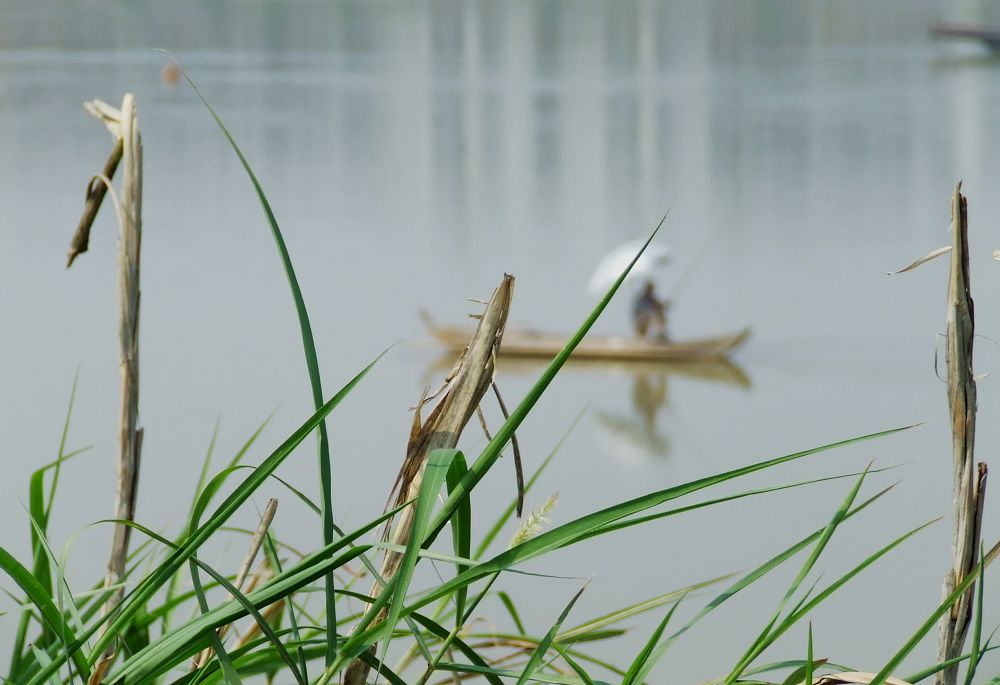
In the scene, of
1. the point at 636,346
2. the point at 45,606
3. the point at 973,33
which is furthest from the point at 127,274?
the point at 973,33

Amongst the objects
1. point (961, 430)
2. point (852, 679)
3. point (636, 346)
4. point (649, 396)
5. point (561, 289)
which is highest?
point (561, 289)

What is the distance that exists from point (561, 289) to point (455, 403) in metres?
5.77

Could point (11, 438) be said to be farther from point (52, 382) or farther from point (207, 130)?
point (207, 130)

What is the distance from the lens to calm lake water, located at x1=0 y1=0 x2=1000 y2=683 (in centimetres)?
351

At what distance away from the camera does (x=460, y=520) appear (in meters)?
0.46

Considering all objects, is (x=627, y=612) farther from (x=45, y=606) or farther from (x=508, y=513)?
(x=45, y=606)

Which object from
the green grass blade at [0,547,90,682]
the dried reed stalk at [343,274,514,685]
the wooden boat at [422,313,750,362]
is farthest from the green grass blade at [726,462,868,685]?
the wooden boat at [422,313,750,362]

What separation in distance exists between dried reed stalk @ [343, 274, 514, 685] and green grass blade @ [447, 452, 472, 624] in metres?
0.01

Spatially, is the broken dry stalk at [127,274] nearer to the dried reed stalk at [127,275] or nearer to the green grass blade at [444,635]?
the dried reed stalk at [127,275]

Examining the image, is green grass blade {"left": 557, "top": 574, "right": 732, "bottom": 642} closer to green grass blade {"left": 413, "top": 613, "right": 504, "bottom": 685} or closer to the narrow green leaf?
green grass blade {"left": 413, "top": 613, "right": 504, "bottom": 685}

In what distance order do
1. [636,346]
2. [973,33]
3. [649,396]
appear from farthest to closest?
[973,33] → [636,346] → [649,396]

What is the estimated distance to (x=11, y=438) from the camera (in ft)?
14.3

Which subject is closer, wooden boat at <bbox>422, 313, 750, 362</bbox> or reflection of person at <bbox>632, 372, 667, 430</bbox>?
reflection of person at <bbox>632, 372, 667, 430</bbox>

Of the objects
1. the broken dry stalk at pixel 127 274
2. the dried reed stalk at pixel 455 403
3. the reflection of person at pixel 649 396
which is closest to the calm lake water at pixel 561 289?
the reflection of person at pixel 649 396
